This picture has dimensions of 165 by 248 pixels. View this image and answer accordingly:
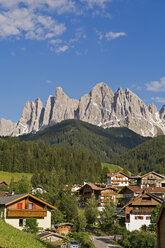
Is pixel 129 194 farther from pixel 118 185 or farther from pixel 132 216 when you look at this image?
pixel 118 185

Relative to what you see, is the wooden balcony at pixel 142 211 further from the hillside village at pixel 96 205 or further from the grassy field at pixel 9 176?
the grassy field at pixel 9 176

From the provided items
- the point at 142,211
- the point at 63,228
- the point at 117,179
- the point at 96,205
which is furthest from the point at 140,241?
the point at 117,179

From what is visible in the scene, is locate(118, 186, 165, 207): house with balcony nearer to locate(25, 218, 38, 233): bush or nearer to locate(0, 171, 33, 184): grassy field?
locate(25, 218, 38, 233): bush

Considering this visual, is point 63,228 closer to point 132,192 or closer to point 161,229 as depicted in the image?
point 132,192

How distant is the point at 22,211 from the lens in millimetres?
49500

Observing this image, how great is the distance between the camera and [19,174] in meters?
154

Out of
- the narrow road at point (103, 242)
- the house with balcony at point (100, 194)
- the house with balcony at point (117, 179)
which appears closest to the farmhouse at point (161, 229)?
the narrow road at point (103, 242)

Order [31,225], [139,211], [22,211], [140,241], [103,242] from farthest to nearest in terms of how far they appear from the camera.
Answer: [139,211] < [103,242] < [140,241] < [22,211] < [31,225]

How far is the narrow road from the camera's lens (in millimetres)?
55469

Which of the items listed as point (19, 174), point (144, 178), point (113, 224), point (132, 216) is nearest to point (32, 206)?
point (113, 224)

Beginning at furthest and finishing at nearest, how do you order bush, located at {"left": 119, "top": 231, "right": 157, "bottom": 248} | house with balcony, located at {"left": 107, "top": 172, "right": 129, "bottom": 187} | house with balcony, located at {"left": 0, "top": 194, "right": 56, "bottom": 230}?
1. house with balcony, located at {"left": 107, "top": 172, "right": 129, "bottom": 187}
2. bush, located at {"left": 119, "top": 231, "right": 157, "bottom": 248}
3. house with balcony, located at {"left": 0, "top": 194, "right": 56, "bottom": 230}

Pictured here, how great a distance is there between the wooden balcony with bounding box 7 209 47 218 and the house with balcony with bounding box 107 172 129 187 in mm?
96512

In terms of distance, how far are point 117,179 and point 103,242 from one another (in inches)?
3489

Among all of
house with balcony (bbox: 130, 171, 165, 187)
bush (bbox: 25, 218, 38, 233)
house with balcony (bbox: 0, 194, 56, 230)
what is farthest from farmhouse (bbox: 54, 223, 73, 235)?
house with balcony (bbox: 130, 171, 165, 187)
